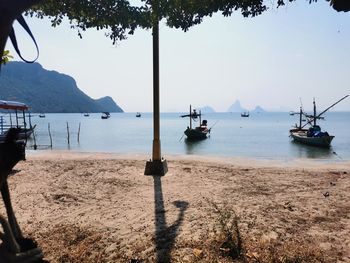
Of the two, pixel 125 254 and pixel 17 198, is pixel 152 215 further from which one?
pixel 17 198

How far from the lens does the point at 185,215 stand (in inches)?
300

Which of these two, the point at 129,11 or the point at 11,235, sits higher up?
the point at 129,11

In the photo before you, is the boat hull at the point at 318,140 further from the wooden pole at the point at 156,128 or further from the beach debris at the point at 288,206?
the beach debris at the point at 288,206

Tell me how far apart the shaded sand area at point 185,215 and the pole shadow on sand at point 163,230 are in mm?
18

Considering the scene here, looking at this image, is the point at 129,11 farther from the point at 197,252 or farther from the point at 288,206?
the point at 288,206

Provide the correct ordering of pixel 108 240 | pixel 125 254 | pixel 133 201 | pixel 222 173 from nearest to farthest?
1. pixel 125 254
2. pixel 108 240
3. pixel 133 201
4. pixel 222 173

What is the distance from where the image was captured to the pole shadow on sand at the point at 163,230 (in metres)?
5.55

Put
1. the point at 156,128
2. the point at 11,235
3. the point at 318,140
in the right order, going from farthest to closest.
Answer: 1. the point at 318,140
2. the point at 156,128
3. the point at 11,235

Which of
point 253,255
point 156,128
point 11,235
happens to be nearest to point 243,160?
point 156,128

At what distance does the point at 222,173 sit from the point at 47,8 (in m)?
9.78

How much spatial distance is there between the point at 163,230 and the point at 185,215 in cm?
108

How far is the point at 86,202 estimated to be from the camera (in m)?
9.10

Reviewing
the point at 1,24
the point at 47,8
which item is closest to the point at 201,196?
the point at 47,8

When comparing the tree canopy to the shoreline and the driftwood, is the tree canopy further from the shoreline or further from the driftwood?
the shoreline
